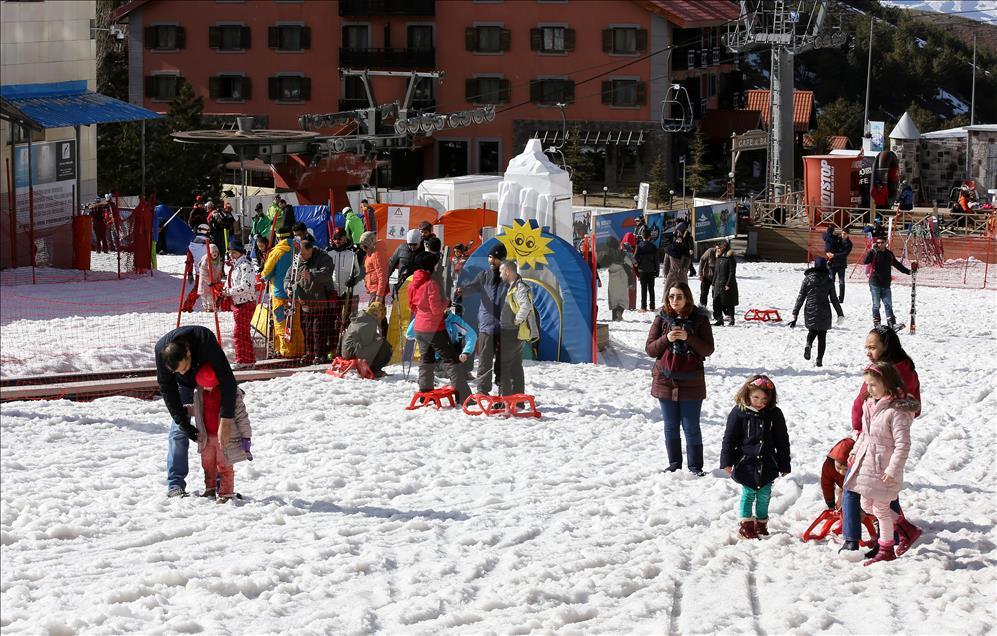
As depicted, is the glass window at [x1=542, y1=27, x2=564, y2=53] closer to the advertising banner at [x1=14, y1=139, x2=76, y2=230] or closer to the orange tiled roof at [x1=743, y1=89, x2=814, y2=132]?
the orange tiled roof at [x1=743, y1=89, x2=814, y2=132]

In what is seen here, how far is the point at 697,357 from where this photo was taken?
1102 centimetres

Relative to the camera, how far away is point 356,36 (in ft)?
183

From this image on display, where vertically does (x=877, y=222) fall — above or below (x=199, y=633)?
above

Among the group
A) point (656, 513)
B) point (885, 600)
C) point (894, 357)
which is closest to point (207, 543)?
point (656, 513)

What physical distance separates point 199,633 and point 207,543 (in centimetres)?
156

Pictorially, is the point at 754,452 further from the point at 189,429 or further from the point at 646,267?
the point at 646,267

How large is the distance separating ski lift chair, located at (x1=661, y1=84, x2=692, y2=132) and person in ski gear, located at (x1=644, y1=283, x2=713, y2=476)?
42.5m

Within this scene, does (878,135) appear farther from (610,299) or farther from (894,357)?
(894,357)

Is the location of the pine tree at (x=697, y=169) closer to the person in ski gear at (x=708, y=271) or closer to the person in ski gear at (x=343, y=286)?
the person in ski gear at (x=708, y=271)

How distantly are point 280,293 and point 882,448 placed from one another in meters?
8.72

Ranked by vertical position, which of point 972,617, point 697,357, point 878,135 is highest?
point 878,135

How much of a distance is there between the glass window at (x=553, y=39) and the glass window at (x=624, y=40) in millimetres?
1927

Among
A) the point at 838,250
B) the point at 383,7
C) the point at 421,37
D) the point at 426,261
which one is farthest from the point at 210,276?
the point at 421,37

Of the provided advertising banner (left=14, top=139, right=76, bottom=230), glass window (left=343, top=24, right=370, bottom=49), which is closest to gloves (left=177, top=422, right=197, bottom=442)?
advertising banner (left=14, top=139, right=76, bottom=230)
